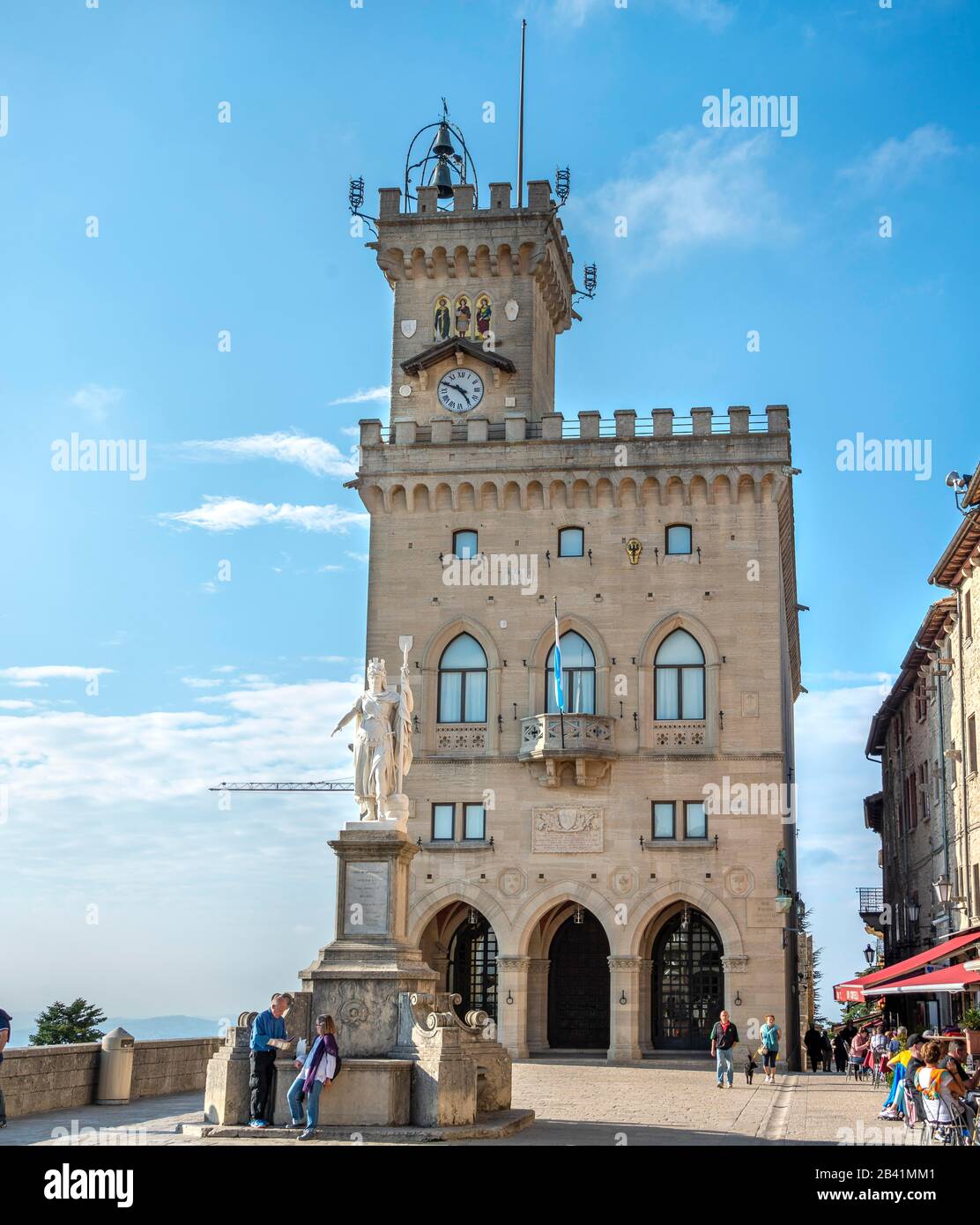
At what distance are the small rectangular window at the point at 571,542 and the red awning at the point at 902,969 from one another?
1412cm

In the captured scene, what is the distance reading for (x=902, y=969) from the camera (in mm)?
31875

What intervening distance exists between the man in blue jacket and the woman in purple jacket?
43cm

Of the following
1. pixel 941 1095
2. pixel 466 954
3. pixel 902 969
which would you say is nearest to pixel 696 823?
pixel 466 954

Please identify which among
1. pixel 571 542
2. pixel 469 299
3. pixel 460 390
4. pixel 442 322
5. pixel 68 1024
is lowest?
pixel 68 1024

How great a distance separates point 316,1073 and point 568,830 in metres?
24.0

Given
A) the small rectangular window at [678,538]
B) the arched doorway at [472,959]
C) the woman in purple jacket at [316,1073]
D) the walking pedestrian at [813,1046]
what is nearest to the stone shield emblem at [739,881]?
the walking pedestrian at [813,1046]

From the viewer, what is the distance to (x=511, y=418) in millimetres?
45031

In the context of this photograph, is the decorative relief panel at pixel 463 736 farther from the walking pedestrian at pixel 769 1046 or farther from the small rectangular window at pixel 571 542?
the walking pedestrian at pixel 769 1046

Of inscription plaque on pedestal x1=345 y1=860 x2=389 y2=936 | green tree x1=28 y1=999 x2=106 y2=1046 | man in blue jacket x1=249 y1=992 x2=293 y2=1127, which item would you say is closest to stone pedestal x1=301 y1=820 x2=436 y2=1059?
inscription plaque on pedestal x1=345 y1=860 x2=389 y2=936

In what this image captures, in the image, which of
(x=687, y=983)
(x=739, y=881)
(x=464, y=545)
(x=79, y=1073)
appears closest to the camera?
(x=79, y=1073)

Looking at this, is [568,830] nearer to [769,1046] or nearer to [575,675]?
[575,675]

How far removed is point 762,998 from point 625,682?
361 inches

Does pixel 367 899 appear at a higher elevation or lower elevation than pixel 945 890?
lower

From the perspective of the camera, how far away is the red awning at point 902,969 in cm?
3011
